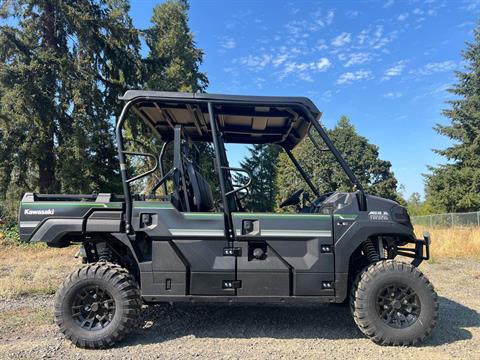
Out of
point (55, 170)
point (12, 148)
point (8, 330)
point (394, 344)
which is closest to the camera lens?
point (394, 344)

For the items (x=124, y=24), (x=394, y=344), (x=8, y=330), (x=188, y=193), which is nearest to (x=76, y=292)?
(x=8, y=330)

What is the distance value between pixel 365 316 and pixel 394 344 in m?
0.38

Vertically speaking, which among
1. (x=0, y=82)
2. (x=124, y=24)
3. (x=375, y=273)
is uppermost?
(x=124, y=24)

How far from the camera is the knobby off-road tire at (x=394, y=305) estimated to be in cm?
412

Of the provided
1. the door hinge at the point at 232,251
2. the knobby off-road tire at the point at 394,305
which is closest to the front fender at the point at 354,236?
the knobby off-road tire at the point at 394,305

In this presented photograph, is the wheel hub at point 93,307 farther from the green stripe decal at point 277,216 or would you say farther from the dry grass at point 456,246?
the dry grass at point 456,246

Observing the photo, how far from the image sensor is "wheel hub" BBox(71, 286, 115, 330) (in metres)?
4.15

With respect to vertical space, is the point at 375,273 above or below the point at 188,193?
below

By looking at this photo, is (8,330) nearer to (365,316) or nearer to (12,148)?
(365,316)

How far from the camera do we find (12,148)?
53.4ft

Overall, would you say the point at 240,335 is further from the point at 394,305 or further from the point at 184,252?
the point at 394,305

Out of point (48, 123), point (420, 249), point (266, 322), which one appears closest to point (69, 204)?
point (266, 322)

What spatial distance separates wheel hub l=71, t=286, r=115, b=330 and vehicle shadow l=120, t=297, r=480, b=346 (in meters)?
0.34

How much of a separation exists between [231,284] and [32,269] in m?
6.33
